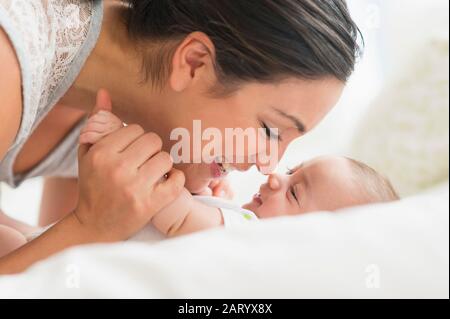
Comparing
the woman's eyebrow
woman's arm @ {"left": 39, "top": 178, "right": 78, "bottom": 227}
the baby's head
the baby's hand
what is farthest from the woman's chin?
woman's arm @ {"left": 39, "top": 178, "right": 78, "bottom": 227}

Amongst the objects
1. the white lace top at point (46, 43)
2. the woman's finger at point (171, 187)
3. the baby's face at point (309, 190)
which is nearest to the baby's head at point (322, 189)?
the baby's face at point (309, 190)

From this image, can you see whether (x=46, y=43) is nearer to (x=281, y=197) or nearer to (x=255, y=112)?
(x=255, y=112)

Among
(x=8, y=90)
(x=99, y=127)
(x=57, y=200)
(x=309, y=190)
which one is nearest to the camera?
(x=8, y=90)

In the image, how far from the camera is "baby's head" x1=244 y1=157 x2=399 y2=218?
3.74 ft

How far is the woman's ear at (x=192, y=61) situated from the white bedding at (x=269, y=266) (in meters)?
0.46

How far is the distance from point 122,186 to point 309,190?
1.28 ft

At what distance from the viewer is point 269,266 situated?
671 mm

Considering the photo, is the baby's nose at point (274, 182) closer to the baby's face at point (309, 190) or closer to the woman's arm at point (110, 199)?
the baby's face at point (309, 190)

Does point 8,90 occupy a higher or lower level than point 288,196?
higher

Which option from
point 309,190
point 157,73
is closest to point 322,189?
point 309,190

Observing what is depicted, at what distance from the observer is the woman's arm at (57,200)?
1.66 m

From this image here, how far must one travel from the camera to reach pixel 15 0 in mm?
1014
